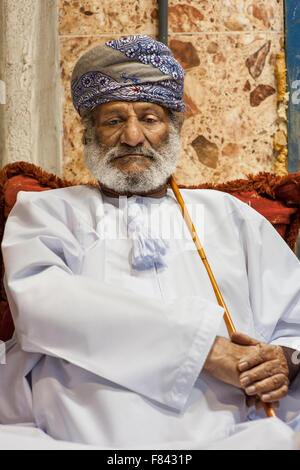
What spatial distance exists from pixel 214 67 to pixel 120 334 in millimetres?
1619

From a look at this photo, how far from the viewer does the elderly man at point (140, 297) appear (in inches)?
56.9

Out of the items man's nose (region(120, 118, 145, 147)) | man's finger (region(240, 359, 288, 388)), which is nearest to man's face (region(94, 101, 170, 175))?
man's nose (region(120, 118, 145, 147))

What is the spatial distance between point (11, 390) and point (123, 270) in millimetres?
520

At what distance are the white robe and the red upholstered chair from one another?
0.24 meters

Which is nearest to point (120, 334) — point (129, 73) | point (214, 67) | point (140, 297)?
point (140, 297)

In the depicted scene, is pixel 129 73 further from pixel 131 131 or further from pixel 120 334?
pixel 120 334

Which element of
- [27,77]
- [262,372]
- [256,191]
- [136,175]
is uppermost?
[27,77]

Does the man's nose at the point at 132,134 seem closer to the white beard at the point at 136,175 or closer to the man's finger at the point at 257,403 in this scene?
the white beard at the point at 136,175

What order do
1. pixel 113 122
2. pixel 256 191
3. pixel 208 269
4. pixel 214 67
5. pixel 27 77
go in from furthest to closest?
pixel 214 67 < pixel 27 77 < pixel 256 191 < pixel 113 122 < pixel 208 269

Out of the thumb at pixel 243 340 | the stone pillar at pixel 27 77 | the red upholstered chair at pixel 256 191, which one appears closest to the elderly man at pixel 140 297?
the thumb at pixel 243 340

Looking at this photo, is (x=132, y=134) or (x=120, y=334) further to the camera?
(x=132, y=134)

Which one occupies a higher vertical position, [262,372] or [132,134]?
[132,134]

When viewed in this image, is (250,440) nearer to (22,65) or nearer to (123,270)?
(123,270)

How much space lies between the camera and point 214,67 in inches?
102
